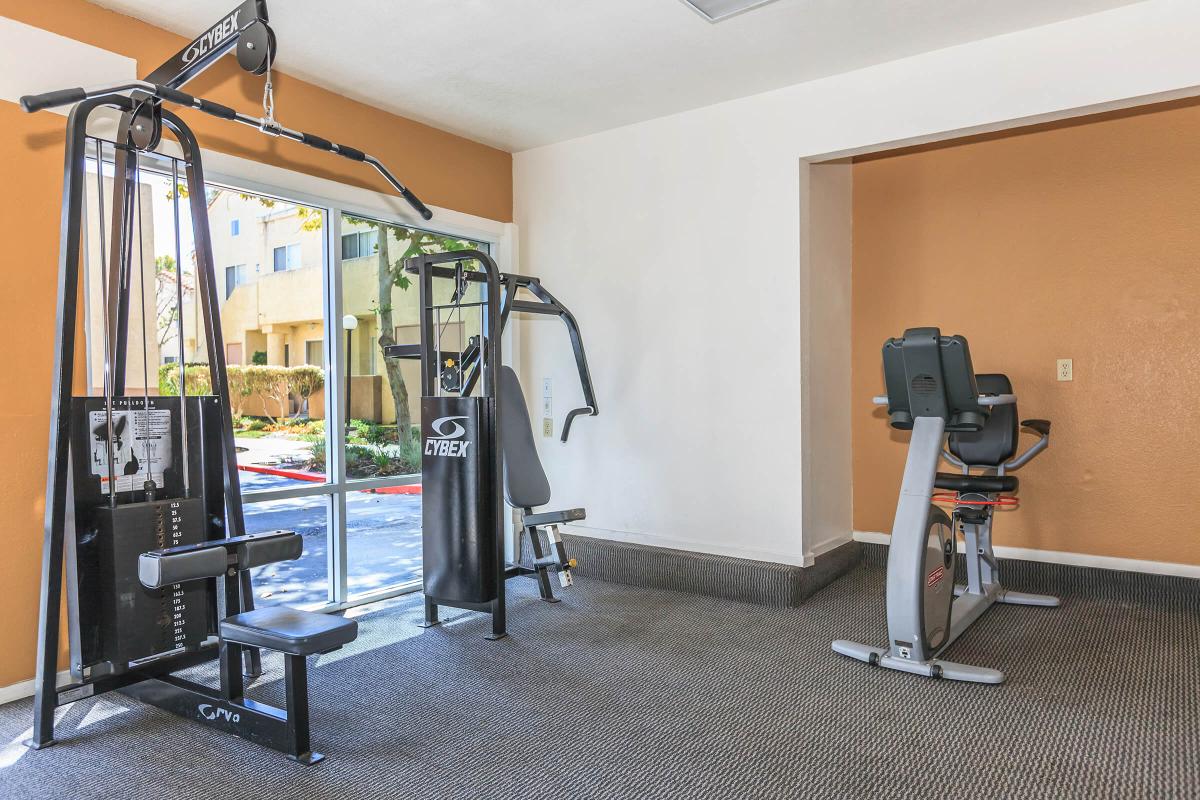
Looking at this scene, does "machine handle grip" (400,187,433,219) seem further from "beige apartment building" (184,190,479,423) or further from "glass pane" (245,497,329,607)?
"glass pane" (245,497,329,607)

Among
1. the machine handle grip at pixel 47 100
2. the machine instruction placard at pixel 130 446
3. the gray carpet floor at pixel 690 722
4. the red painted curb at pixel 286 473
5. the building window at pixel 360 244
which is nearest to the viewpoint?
the gray carpet floor at pixel 690 722

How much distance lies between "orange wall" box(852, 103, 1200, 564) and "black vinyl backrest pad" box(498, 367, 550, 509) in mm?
2220

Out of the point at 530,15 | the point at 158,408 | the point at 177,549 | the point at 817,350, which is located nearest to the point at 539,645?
the point at 177,549

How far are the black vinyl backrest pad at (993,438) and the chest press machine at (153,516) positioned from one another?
3200mm

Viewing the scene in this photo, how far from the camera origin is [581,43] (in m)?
3.55

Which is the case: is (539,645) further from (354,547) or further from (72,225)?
(72,225)

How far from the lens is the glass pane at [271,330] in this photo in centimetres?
371

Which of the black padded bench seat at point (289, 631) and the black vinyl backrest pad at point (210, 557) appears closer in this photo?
the black padded bench seat at point (289, 631)

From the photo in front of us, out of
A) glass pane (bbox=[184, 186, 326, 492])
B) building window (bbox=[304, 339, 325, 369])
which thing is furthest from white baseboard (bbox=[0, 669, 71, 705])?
building window (bbox=[304, 339, 325, 369])

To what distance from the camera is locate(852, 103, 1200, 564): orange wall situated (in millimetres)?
3887

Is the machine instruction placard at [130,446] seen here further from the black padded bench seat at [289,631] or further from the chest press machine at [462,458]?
the chest press machine at [462,458]

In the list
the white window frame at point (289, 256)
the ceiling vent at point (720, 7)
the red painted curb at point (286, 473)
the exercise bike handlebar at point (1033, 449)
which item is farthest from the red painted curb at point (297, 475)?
the exercise bike handlebar at point (1033, 449)

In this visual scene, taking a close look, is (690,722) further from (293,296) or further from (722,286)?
(293,296)

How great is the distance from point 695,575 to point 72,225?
3.30 metres
